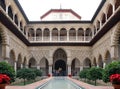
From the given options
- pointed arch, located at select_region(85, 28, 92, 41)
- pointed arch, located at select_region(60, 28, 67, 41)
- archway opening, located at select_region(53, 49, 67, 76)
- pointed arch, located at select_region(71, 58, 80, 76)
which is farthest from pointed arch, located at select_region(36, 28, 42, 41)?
pointed arch, located at select_region(85, 28, 92, 41)

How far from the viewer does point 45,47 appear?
104ft

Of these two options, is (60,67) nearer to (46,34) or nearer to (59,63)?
(59,63)

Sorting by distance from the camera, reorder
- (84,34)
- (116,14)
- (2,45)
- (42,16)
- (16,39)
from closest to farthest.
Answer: (116,14) < (2,45) < (16,39) < (84,34) < (42,16)

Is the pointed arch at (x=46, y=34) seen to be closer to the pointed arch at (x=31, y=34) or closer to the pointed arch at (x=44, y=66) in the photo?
the pointed arch at (x=31, y=34)

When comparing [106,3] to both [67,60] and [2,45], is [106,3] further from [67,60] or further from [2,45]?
[67,60]

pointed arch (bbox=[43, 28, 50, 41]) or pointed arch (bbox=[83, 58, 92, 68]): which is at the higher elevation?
pointed arch (bbox=[43, 28, 50, 41])

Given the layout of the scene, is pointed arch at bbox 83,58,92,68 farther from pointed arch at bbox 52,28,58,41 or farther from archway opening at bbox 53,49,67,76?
pointed arch at bbox 52,28,58,41

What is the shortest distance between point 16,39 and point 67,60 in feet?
30.7

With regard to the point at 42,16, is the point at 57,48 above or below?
below

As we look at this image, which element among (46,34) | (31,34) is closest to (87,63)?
(46,34)

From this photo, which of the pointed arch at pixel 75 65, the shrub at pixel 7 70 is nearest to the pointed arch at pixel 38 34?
the pointed arch at pixel 75 65

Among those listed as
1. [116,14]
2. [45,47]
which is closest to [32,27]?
[45,47]

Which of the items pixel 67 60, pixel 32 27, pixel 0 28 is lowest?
pixel 67 60

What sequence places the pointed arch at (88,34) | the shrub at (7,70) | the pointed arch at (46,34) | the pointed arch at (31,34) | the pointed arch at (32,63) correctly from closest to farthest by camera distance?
the shrub at (7,70)
the pointed arch at (88,34)
the pointed arch at (31,34)
the pointed arch at (46,34)
the pointed arch at (32,63)
